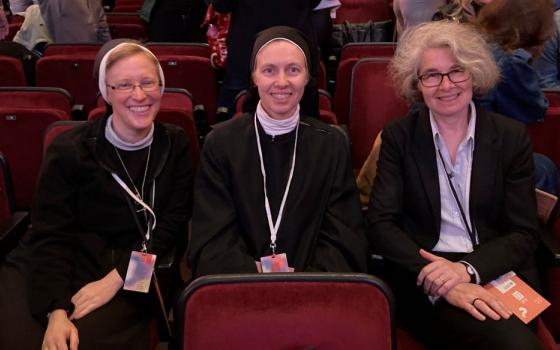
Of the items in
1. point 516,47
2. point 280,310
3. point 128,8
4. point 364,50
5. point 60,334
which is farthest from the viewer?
point 128,8

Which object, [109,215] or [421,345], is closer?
[421,345]

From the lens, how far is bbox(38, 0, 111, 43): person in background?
3914 mm

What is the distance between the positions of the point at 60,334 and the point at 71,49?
2371mm

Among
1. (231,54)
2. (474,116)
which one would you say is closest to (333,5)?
(231,54)

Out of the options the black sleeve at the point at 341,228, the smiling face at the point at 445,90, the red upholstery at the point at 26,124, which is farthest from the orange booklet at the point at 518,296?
the red upholstery at the point at 26,124

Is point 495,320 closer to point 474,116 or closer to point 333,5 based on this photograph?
point 474,116

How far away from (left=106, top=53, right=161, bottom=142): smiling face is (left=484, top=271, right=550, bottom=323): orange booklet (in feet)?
3.97

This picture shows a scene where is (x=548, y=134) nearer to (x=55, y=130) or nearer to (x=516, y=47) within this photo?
(x=516, y=47)

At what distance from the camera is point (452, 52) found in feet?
6.30

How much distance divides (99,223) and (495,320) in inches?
49.9

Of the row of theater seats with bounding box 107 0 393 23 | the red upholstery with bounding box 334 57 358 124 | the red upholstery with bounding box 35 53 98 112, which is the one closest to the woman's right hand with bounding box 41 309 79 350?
the red upholstery with bounding box 35 53 98 112

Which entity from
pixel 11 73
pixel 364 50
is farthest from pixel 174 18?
pixel 364 50

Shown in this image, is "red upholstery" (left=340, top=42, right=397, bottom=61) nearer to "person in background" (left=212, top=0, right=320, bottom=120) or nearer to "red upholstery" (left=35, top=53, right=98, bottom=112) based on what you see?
"person in background" (left=212, top=0, right=320, bottom=120)

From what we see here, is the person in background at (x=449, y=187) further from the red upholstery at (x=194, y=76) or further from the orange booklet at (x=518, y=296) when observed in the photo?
the red upholstery at (x=194, y=76)
